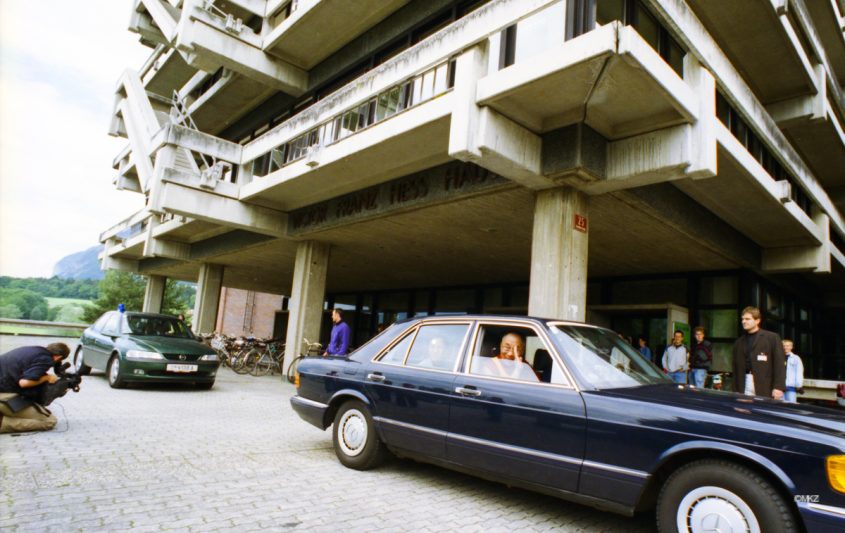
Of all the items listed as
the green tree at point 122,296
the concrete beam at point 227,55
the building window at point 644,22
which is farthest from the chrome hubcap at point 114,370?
the green tree at point 122,296

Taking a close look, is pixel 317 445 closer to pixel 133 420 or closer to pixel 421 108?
pixel 133 420

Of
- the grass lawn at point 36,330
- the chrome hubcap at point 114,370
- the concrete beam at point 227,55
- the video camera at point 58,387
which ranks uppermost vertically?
the concrete beam at point 227,55

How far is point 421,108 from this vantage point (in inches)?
316

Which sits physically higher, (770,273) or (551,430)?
(770,273)

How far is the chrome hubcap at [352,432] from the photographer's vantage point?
4.94 meters

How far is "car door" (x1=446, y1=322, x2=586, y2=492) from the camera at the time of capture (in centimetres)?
360

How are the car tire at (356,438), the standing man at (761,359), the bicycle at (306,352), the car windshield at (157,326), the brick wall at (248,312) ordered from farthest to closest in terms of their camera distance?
the brick wall at (248,312) < the bicycle at (306,352) < the car windshield at (157,326) < the standing man at (761,359) < the car tire at (356,438)

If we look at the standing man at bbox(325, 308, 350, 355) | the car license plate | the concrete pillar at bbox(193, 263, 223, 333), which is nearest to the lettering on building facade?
the standing man at bbox(325, 308, 350, 355)

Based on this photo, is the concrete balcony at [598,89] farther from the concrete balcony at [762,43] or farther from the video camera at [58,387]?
the video camera at [58,387]

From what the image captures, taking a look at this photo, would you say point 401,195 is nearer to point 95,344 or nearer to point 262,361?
point 95,344

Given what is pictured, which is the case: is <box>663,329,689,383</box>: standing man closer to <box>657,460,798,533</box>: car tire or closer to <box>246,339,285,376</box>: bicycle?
<box>657,460,798,533</box>: car tire

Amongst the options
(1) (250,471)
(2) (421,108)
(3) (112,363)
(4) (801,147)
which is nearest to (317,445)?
(1) (250,471)

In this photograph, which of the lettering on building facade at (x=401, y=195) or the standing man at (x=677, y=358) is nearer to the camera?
the lettering on building facade at (x=401, y=195)

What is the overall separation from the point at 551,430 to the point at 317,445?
3366 mm
